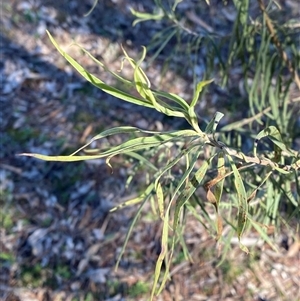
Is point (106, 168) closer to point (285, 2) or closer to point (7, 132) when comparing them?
point (7, 132)

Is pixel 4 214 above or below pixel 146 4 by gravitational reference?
below

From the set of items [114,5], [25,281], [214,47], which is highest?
[214,47]

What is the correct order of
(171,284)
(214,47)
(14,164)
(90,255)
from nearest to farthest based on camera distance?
(214,47), (171,284), (90,255), (14,164)

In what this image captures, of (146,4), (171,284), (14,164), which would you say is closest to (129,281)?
(171,284)

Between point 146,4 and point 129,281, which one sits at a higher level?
point 146,4

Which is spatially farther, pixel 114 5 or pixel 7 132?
pixel 114 5

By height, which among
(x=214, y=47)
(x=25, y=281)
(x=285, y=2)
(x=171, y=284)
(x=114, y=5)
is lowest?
(x=25, y=281)

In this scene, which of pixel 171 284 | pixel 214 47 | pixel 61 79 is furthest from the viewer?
pixel 61 79

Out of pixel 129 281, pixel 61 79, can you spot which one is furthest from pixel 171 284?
pixel 61 79

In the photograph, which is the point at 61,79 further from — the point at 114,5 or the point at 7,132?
the point at 114,5
